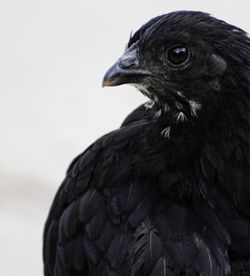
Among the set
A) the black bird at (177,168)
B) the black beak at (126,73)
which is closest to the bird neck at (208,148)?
the black bird at (177,168)

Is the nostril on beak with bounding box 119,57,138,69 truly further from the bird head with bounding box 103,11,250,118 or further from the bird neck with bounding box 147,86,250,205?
the bird neck with bounding box 147,86,250,205

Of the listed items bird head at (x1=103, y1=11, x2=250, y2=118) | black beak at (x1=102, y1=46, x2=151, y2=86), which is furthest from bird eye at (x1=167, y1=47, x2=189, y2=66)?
black beak at (x1=102, y1=46, x2=151, y2=86)

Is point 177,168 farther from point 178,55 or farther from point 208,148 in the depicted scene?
point 178,55

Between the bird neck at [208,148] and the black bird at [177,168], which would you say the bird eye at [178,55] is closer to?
the black bird at [177,168]

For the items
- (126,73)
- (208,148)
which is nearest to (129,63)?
(126,73)

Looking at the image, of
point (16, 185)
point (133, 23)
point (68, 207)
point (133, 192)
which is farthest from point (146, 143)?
point (133, 23)

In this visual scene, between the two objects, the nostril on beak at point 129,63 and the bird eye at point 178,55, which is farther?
the nostril on beak at point 129,63

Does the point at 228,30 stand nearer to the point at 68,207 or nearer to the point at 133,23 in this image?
the point at 68,207
